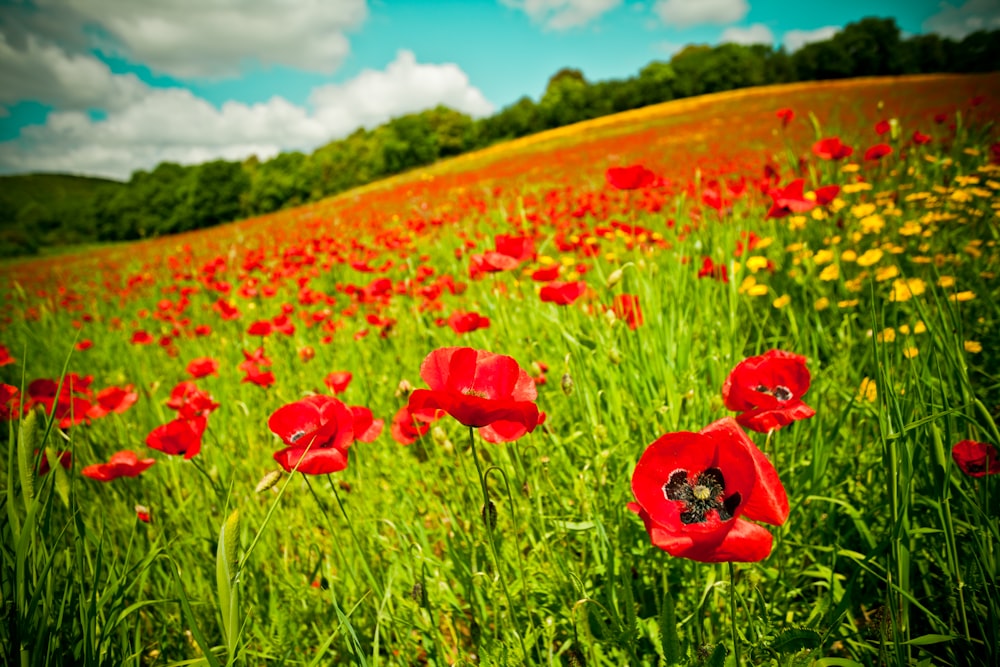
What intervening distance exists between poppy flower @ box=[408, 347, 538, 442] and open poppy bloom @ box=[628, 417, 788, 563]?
21 cm

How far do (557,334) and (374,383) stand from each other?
3.65ft

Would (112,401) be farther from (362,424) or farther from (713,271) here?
(713,271)

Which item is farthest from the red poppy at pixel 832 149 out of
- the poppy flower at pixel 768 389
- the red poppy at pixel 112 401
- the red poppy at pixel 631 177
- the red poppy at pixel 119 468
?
the red poppy at pixel 112 401

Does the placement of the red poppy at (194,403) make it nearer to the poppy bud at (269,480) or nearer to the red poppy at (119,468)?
the red poppy at (119,468)

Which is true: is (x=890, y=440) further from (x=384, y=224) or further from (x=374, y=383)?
(x=384, y=224)

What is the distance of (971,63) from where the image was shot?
36.1 m

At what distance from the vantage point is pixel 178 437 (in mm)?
1222

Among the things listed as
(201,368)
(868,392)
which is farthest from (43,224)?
(868,392)

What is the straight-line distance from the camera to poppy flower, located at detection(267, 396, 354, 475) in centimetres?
86

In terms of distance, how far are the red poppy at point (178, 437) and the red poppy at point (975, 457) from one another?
182cm

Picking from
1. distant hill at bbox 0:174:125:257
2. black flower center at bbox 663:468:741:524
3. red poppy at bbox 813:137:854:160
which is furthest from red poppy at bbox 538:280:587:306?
distant hill at bbox 0:174:125:257

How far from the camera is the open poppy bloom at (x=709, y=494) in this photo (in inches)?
21.5

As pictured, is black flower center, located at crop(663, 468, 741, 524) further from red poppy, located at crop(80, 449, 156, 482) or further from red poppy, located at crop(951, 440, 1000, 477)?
red poppy, located at crop(80, 449, 156, 482)

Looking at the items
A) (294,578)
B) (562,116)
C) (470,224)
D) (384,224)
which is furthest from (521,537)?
(562,116)
